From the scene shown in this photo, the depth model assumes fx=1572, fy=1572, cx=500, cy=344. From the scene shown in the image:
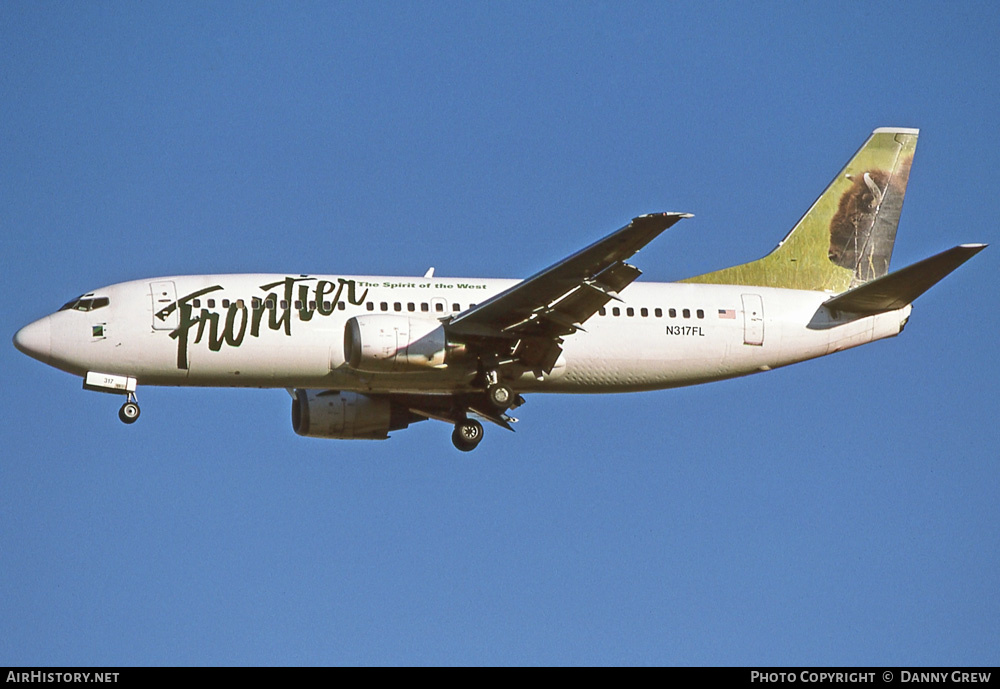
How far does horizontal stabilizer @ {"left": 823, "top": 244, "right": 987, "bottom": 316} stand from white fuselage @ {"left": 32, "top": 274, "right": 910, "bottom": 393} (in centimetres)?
44

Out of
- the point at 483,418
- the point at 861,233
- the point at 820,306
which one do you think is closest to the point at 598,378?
the point at 483,418

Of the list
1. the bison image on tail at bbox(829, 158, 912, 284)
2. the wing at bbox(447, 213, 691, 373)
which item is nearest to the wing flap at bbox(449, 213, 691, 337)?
the wing at bbox(447, 213, 691, 373)

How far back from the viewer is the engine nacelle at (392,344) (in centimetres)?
3734

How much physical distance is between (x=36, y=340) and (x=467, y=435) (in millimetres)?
11098

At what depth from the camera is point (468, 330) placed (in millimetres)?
38531

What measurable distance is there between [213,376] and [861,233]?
735 inches

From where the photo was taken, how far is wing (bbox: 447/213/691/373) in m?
36.1

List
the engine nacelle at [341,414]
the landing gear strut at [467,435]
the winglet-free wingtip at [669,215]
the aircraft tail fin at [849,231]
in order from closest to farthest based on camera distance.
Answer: the winglet-free wingtip at [669,215], the landing gear strut at [467,435], the engine nacelle at [341,414], the aircraft tail fin at [849,231]

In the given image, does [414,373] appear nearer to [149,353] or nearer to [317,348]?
→ [317,348]

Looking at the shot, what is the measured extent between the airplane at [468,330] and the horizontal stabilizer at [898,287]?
6cm

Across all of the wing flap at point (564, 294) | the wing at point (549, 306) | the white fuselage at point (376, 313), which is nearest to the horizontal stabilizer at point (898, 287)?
the white fuselage at point (376, 313)

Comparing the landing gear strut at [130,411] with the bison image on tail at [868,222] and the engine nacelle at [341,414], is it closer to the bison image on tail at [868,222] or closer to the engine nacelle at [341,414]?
the engine nacelle at [341,414]

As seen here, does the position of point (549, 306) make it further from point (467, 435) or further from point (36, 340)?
point (36, 340)

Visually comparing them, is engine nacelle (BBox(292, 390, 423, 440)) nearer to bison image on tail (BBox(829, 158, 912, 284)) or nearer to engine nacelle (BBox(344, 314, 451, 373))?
engine nacelle (BBox(344, 314, 451, 373))
